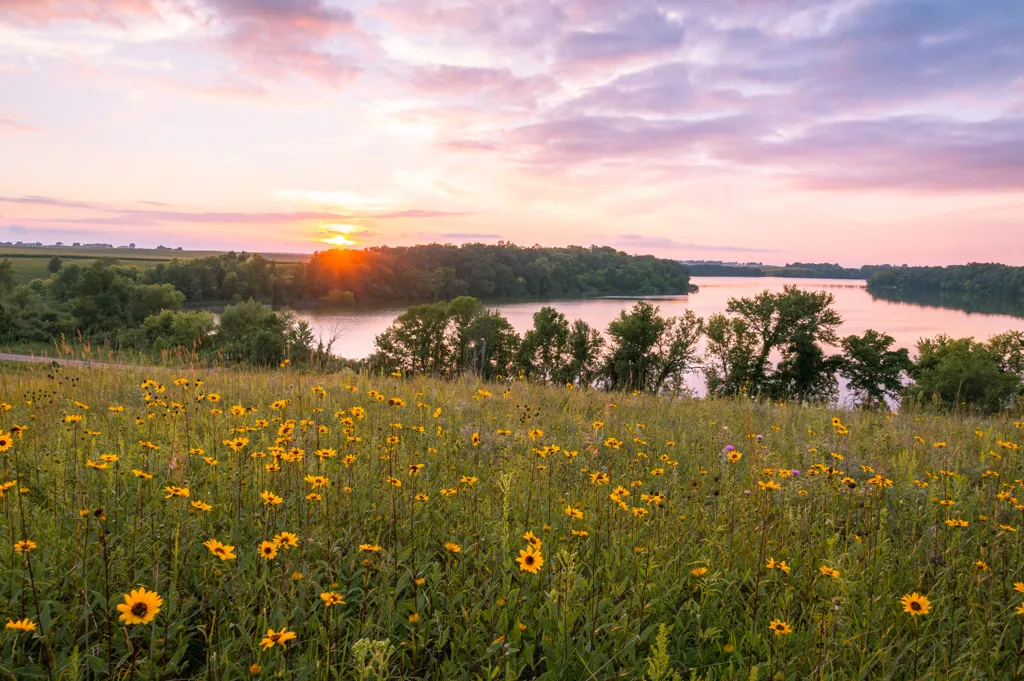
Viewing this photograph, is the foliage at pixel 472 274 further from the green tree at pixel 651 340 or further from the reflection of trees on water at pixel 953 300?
the green tree at pixel 651 340

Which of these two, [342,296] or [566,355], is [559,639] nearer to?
[566,355]

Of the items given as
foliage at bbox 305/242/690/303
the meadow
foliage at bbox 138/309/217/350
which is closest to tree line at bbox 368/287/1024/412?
foliage at bbox 138/309/217/350

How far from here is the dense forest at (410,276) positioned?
86250 millimetres

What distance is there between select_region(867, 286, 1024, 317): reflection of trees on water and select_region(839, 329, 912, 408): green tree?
78147 mm

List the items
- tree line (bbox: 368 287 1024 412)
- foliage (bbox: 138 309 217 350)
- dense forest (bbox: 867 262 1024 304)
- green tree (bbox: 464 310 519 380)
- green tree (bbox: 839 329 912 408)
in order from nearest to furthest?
tree line (bbox: 368 287 1024 412)
green tree (bbox: 839 329 912 408)
foliage (bbox: 138 309 217 350)
green tree (bbox: 464 310 519 380)
dense forest (bbox: 867 262 1024 304)

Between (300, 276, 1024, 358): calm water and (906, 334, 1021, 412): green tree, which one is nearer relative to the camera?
(906, 334, 1021, 412): green tree

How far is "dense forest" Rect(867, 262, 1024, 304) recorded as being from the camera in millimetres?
115744

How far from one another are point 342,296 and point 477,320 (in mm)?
47785

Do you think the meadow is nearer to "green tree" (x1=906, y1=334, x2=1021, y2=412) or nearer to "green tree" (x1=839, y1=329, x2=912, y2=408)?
"green tree" (x1=906, y1=334, x2=1021, y2=412)

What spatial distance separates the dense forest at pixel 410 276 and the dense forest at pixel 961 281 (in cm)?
6186

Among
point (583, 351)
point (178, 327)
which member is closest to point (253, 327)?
point (178, 327)

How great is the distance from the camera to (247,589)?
8.05ft

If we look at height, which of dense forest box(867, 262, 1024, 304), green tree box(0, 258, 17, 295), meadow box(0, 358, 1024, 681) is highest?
dense forest box(867, 262, 1024, 304)

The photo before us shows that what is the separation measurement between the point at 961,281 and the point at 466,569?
170480mm
